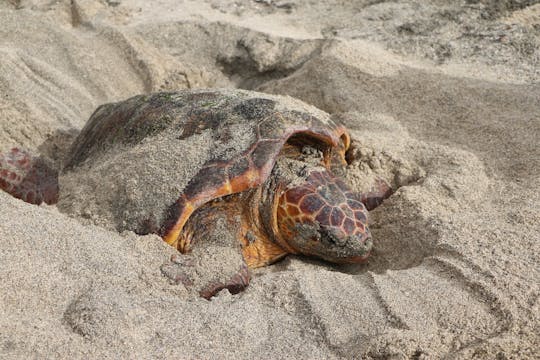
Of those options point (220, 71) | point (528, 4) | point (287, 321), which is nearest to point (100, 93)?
point (220, 71)

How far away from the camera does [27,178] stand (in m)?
2.81

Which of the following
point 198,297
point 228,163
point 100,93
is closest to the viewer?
point 198,297

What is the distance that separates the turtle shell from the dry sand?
177 millimetres

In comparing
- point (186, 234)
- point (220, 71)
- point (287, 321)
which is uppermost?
point (287, 321)

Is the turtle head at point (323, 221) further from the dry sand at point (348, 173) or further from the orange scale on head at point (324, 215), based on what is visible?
the dry sand at point (348, 173)

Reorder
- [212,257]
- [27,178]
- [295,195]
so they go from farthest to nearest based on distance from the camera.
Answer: [27,178] < [295,195] < [212,257]

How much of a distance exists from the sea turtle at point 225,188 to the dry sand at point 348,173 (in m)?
0.13

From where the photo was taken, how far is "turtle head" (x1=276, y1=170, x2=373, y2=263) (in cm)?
231

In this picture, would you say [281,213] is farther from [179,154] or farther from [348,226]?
[179,154]

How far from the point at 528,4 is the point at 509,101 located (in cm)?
158

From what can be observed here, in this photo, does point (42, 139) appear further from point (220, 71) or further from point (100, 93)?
point (220, 71)

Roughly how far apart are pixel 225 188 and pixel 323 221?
1.54ft

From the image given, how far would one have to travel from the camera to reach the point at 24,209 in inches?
79.2

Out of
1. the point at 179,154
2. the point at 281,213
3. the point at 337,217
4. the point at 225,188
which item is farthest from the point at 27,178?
the point at 337,217
